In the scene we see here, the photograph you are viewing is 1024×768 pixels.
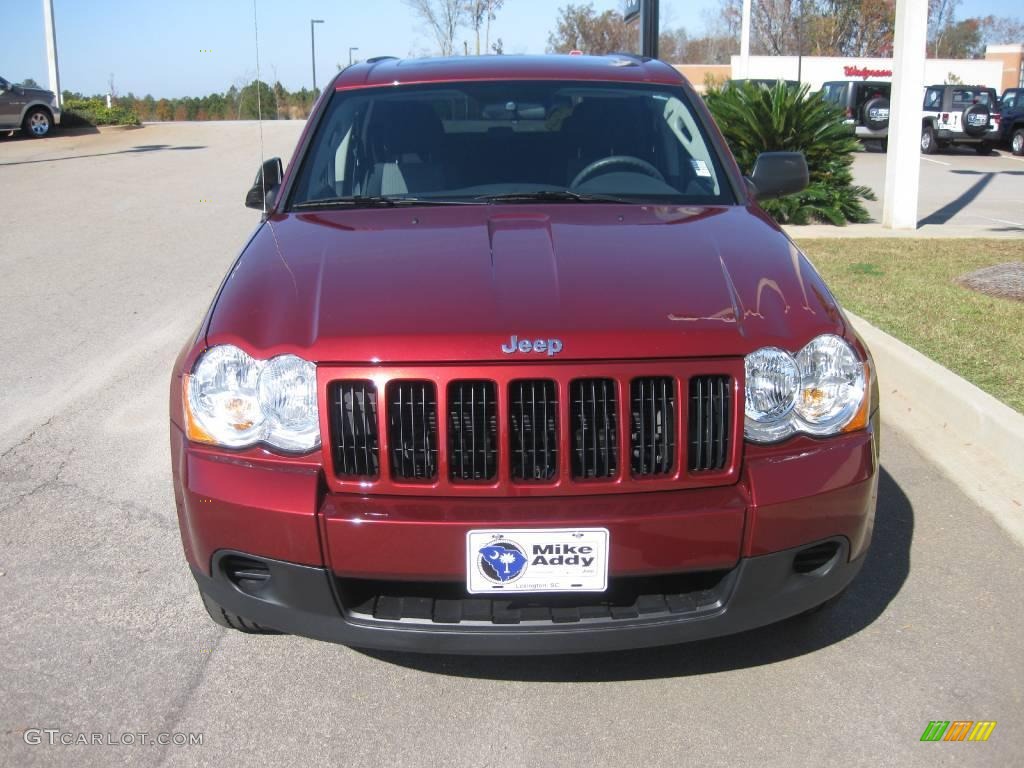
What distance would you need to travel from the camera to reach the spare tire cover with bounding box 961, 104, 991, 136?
88.2 ft

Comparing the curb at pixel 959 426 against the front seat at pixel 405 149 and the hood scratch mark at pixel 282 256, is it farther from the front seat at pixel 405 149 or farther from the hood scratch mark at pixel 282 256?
the hood scratch mark at pixel 282 256

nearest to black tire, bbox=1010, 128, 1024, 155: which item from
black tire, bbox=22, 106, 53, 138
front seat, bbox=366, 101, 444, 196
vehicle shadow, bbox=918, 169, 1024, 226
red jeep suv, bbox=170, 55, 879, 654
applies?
vehicle shadow, bbox=918, 169, 1024, 226

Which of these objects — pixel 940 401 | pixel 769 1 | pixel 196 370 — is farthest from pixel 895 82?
pixel 769 1

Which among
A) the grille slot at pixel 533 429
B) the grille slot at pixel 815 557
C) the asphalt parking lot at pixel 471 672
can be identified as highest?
the grille slot at pixel 533 429

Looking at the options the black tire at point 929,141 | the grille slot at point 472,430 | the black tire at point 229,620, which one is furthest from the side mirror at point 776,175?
the black tire at point 929,141

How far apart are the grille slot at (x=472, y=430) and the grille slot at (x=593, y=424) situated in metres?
0.20

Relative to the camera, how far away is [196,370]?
2850 millimetres

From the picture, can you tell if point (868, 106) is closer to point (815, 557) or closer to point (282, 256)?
point (282, 256)

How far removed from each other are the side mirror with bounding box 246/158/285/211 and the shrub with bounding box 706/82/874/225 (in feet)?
28.5

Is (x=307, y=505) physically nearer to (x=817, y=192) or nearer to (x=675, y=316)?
(x=675, y=316)

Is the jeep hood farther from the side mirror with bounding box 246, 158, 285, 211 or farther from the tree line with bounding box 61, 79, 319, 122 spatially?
the tree line with bounding box 61, 79, 319, 122

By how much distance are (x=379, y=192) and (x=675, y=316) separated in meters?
1.80

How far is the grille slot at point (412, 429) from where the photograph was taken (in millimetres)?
2648

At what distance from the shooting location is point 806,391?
2.82 m
